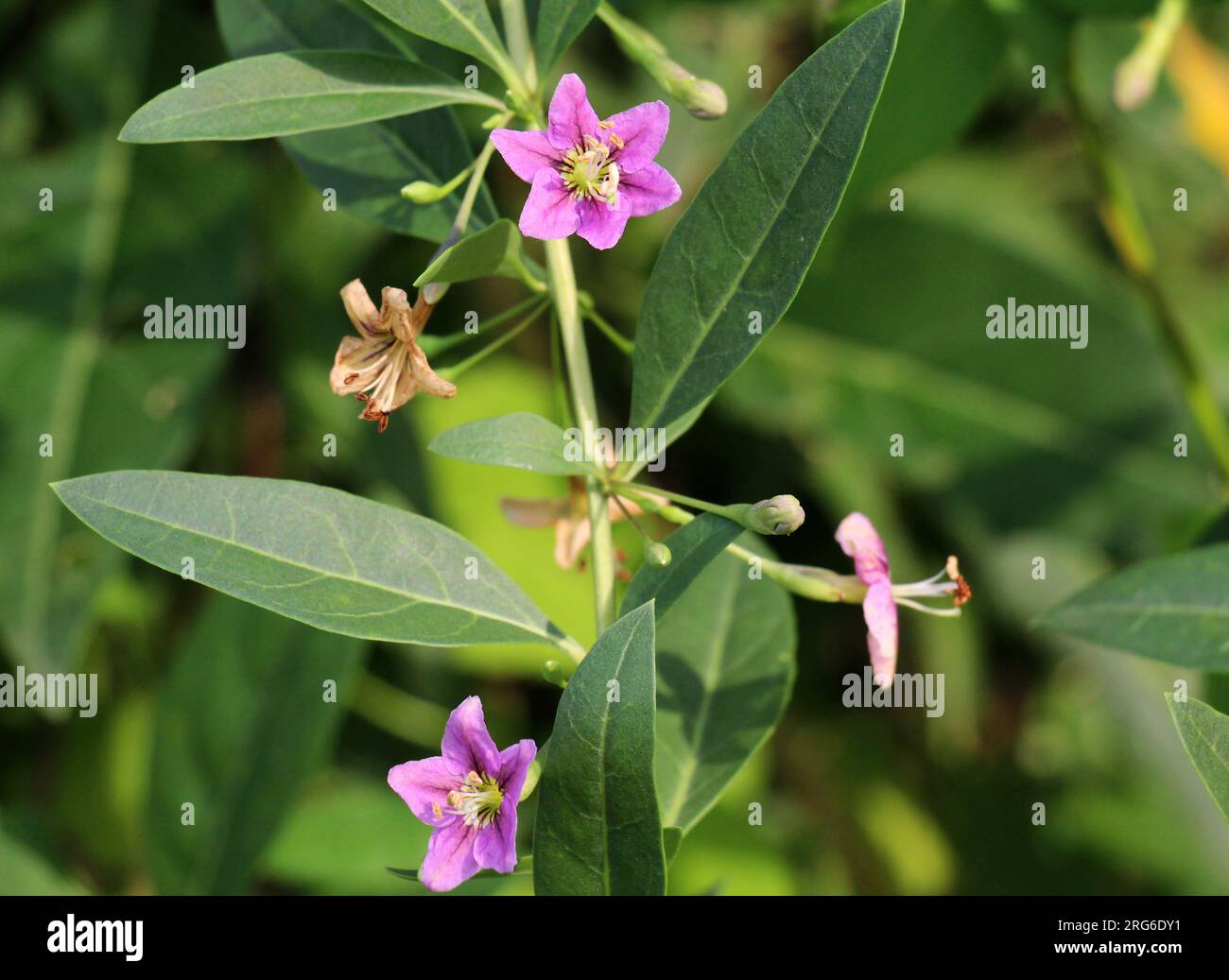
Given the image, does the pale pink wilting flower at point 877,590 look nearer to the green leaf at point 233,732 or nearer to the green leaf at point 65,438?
the green leaf at point 233,732

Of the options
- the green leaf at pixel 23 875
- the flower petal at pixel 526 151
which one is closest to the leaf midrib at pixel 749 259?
the flower petal at pixel 526 151

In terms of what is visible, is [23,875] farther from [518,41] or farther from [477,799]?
[518,41]

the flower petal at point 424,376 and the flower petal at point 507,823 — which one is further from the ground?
the flower petal at point 424,376

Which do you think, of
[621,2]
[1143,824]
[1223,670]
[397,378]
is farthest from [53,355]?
[1143,824]

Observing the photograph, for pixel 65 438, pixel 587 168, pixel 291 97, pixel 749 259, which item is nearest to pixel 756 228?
pixel 749 259

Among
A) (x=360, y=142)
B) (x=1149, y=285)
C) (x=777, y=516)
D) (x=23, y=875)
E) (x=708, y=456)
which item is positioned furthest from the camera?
(x=708, y=456)
